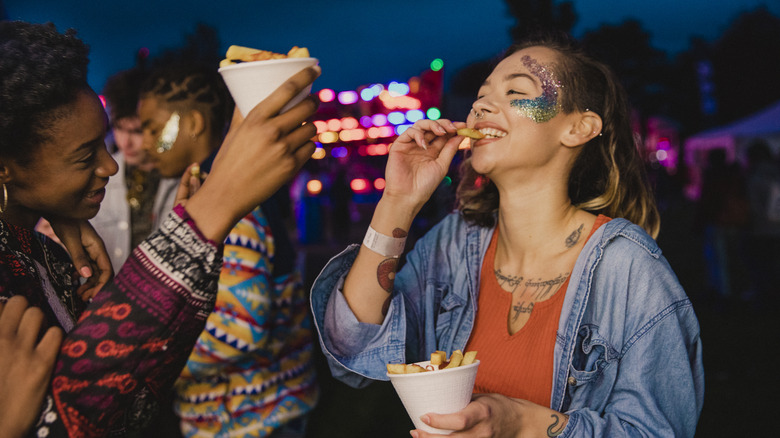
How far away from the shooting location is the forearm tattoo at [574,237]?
7.88 feet

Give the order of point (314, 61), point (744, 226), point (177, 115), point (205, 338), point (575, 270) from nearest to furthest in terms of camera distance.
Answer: point (314, 61), point (575, 270), point (205, 338), point (177, 115), point (744, 226)

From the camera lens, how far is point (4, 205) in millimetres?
1547

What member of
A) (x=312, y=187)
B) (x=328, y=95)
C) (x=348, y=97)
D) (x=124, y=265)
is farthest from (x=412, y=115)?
(x=124, y=265)

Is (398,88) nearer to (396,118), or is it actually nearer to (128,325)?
(396,118)

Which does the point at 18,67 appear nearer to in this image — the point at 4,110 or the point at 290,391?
the point at 4,110

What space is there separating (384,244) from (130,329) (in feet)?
3.60

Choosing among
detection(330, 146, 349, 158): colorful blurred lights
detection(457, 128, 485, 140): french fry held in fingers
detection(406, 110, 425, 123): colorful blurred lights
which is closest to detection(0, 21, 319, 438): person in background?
detection(457, 128, 485, 140): french fry held in fingers

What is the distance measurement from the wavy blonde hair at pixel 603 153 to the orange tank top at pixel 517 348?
28 cm

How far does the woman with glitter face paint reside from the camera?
198 cm

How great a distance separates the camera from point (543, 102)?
241cm

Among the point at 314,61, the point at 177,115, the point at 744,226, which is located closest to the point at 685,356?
the point at 314,61

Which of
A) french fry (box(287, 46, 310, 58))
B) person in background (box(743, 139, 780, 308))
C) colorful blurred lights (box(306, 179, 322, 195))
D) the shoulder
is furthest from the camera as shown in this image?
colorful blurred lights (box(306, 179, 322, 195))

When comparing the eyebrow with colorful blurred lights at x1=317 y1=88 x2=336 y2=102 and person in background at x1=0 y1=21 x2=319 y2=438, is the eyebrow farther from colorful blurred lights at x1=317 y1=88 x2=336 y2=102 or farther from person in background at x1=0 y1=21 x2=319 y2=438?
colorful blurred lights at x1=317 y1=88 x2=336 y2=102

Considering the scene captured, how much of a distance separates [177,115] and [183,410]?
166 centimetres
